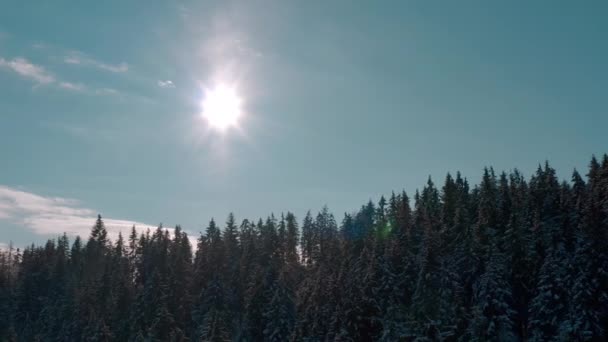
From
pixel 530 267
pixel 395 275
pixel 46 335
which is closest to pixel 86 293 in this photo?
pixel 46 335

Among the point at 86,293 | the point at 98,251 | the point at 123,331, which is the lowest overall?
the point at 123,331

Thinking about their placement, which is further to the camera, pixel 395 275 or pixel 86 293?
pixel 86 293

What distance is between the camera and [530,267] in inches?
2367

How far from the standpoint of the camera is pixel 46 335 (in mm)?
102688

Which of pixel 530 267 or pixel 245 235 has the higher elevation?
pixel 245 235

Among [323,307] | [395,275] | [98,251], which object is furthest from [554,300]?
[98,251]

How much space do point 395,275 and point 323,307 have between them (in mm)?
9054

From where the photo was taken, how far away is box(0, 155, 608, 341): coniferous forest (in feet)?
175

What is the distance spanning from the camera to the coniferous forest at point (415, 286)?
5344 centimetres

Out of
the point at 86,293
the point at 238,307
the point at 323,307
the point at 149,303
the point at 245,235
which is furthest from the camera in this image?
the point at 245,235

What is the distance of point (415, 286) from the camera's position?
59.9 metres

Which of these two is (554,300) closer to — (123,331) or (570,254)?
(570,254)

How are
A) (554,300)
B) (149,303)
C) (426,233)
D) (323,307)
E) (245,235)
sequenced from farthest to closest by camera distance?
(245,235), (149,303), (323,307), (426,233), (554,300)

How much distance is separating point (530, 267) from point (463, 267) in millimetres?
6923
